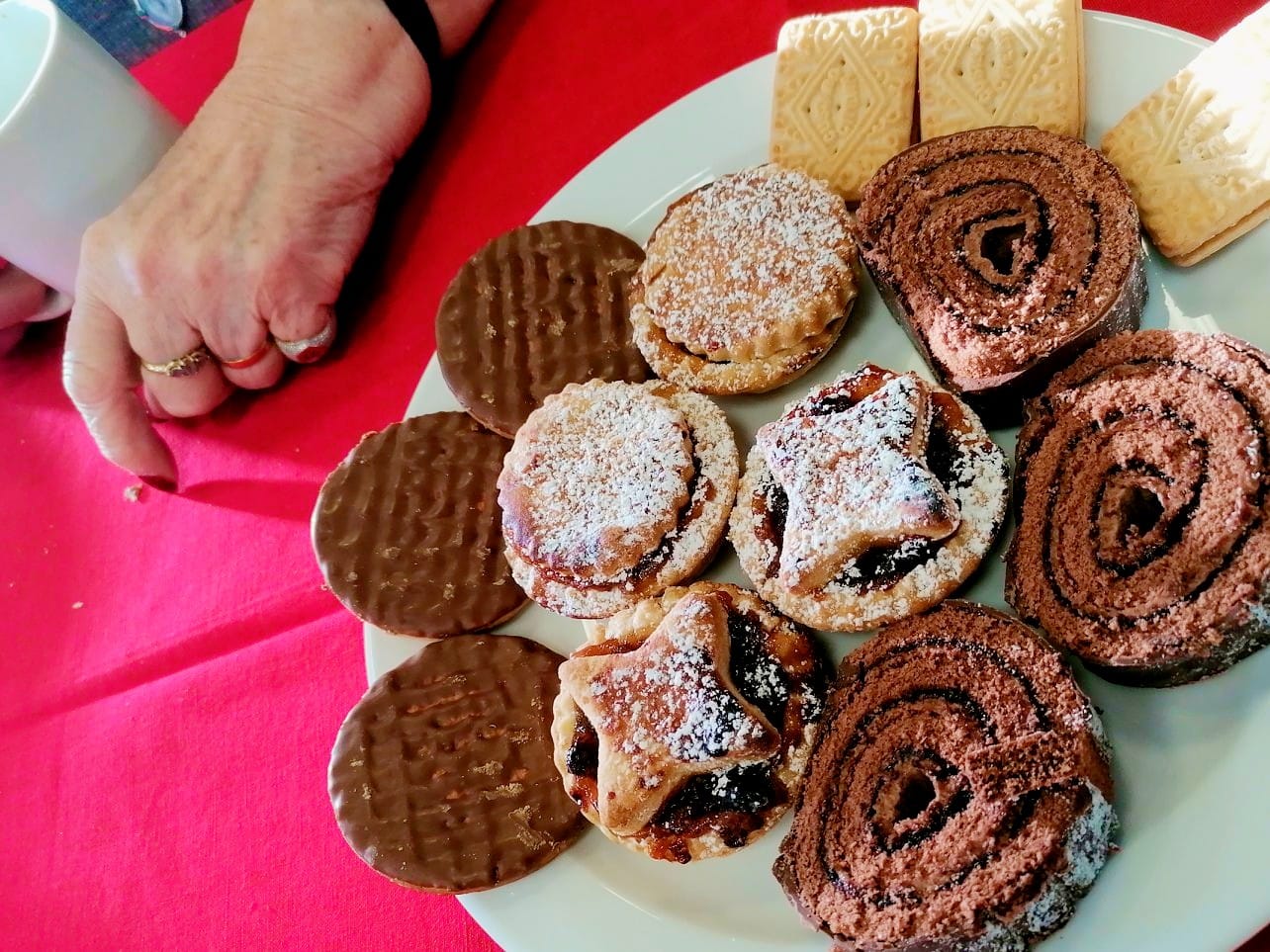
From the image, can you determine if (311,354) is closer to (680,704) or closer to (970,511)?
(680,704)

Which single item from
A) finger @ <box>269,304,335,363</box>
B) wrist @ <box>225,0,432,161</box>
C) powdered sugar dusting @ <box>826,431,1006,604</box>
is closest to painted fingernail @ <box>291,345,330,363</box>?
finger @ <box>269,304,335,363</box>

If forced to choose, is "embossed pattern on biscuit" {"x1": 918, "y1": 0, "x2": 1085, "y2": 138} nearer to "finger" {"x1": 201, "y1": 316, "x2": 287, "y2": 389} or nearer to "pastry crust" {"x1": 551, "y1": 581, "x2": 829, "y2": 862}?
"pastry crust" {"x1": 551, "y1": 581, "x2": 829, "y2": 862}

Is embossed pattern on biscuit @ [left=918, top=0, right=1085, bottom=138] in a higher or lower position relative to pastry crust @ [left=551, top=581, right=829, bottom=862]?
higher

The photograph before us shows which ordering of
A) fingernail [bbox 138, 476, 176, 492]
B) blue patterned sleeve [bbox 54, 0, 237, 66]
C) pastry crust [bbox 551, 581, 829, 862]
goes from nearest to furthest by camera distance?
1. pastry crust [bbox 551, 581, 829, 862]
2. fingernail [bbox 138, 476, 176, 492]
3. blue patterned sleeve [bbox 54, 0, 237, 66]

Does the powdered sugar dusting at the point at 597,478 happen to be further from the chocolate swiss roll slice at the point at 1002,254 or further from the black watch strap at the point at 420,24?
the black watch strap at the point at 420,24

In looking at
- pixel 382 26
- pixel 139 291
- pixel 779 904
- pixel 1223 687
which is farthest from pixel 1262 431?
pixel 139 291

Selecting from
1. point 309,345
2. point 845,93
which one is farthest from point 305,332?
point 845,93
